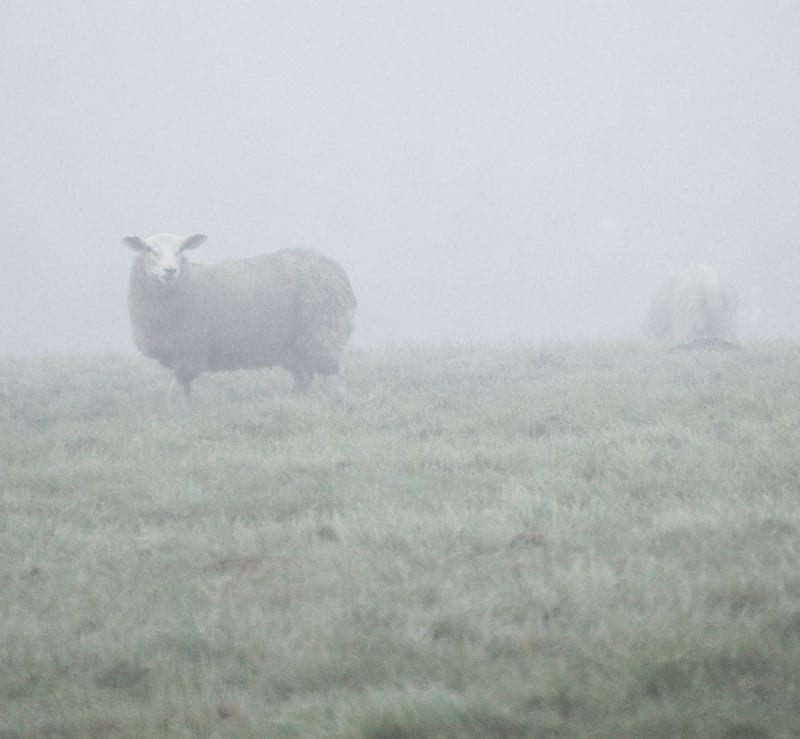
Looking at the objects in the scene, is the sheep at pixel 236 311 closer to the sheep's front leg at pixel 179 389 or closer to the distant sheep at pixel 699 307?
the sheep's front leg at pixel 179 389

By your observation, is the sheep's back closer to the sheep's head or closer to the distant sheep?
the sheep's head

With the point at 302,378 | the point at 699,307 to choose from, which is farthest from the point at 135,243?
the point at 699,307

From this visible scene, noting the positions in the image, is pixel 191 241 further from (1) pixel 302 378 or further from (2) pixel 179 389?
(1) pixel 302 378

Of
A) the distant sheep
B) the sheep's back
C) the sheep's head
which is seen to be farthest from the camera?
the distant sheep

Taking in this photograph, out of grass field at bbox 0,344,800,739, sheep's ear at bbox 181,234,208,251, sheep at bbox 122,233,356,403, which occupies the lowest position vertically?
grass field at bbox 0,344,800,739

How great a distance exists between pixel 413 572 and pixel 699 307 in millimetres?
13165

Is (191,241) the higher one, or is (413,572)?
(191,241)

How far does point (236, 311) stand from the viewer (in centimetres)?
1112

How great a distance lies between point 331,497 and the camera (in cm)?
635

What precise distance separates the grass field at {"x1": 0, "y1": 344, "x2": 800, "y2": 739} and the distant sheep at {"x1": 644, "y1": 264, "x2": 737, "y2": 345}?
797 centimetres

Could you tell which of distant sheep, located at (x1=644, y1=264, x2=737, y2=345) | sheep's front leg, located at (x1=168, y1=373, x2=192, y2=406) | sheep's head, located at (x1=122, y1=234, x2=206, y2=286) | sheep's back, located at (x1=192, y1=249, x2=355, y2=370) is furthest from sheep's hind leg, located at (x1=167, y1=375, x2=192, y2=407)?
distant sheep, located at (x1=644, y1=264, x2=737, y2=345)

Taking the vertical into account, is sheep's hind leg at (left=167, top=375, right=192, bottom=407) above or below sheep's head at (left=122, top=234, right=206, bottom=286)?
below

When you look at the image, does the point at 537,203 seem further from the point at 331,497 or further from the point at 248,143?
the point at 331,497

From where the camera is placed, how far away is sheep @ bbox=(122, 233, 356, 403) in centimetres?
1082
